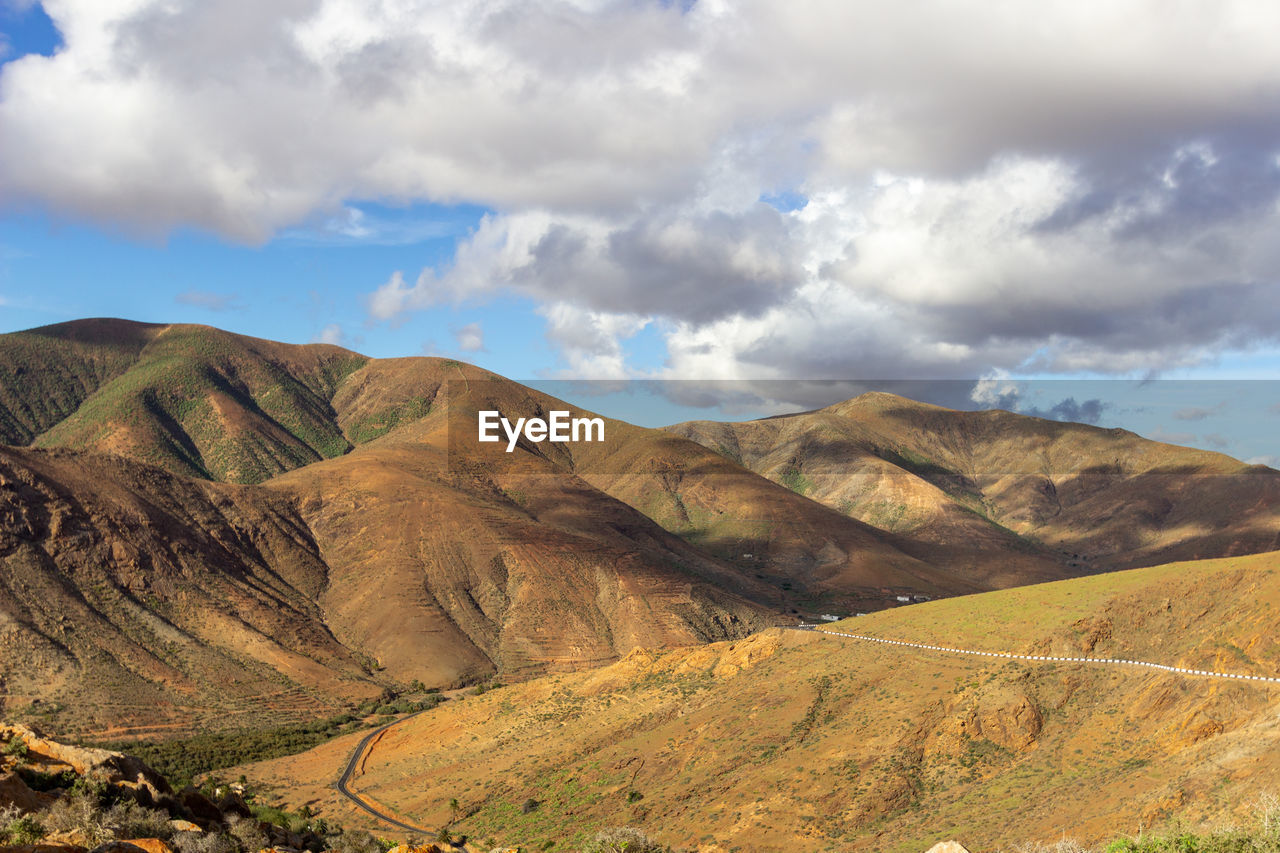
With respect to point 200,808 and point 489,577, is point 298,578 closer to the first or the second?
point 489,577

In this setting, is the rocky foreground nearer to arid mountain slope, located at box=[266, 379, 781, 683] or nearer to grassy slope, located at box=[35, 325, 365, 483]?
arid mountain slope, located at box=[266, 379, 781, 683]

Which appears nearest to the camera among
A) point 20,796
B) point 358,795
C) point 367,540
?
point 20,796

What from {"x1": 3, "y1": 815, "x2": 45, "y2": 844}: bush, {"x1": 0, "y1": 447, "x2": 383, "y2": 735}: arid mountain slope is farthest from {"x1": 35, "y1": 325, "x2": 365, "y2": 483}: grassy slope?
{"x1": 3, "y1": 815, "x2": 45, "y2": 844}: bush

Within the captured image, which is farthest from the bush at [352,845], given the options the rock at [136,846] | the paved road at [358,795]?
the paved road at [358,795]

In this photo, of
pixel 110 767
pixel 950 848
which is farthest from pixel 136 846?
pixel 950 848

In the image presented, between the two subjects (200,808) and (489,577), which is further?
(489,577)

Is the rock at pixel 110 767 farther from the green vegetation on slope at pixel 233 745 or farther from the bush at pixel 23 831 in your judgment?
the green vegetation on slope at pixel 233 745
